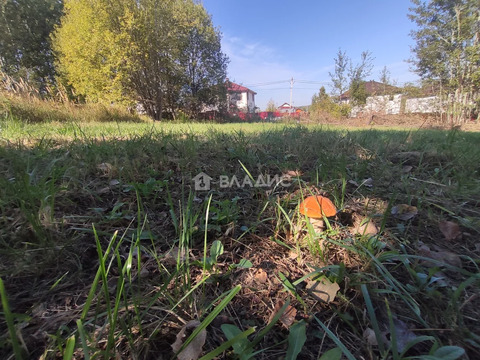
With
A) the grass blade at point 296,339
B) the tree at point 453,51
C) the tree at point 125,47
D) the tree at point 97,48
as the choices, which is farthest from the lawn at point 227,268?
the tree at point 453,51

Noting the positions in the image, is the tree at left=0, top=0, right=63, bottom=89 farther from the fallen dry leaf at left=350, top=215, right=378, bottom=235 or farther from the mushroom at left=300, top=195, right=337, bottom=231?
the fallen dry leaf at left=350, top=215, right=378, bottom=235

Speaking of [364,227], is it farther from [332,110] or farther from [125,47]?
[332,110]

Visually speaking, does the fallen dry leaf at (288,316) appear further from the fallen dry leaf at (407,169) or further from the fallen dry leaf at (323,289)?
the fallen dry leaf at (407,169)

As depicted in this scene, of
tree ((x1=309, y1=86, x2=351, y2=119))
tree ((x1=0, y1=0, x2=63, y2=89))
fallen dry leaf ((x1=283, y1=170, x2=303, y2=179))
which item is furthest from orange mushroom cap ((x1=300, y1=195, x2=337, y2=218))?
tree ((x1=0, y1=0, x2=63, y2=89))

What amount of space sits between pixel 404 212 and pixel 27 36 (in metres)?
30.8

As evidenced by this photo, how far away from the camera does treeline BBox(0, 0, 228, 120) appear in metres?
10.4

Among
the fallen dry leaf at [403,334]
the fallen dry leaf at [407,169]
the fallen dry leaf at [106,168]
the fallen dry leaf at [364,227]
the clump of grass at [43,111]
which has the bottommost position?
the fallen dry leaf at [403,334]

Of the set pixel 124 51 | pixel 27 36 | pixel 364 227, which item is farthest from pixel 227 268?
pixel 27 36

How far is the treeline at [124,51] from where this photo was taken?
10.4 metres

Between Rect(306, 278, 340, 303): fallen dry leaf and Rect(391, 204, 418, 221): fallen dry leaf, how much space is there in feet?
2.62

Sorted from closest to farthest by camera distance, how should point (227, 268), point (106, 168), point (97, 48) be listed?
point (227, 268), point (106, 168), point (97, 48)

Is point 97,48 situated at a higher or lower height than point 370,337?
higher

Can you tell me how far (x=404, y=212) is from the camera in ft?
4.33

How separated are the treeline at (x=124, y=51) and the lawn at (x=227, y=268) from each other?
1168 cm
